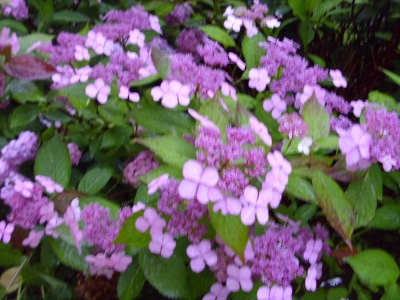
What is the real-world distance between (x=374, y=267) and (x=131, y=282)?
14.4 inches

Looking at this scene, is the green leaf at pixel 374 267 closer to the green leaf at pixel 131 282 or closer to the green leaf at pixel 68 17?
the green leaf at pixel 131 282

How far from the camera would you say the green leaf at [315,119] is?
0.52 meters

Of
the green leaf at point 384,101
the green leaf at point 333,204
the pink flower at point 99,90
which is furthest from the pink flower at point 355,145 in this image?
the pink flower at point 99,90

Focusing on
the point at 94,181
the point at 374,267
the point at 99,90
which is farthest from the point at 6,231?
the point at 374,267

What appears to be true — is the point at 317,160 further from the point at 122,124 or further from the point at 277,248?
the point at 122,124

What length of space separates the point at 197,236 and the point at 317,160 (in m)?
0.19

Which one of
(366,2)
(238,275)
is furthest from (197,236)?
(366,2)

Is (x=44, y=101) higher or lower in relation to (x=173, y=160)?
lower

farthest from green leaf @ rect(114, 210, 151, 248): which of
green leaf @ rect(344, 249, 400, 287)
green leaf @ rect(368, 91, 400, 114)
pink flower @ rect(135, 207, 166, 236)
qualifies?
green leaf @ rect(368, 91, 400, 114)

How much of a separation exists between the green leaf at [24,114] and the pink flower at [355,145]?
1.78 feet

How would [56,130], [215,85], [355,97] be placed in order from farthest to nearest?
[355,97] < [56,130] < [215,85]

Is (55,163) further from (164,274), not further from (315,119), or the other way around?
(315,119)

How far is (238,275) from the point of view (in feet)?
1.62

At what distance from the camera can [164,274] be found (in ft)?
1.72
